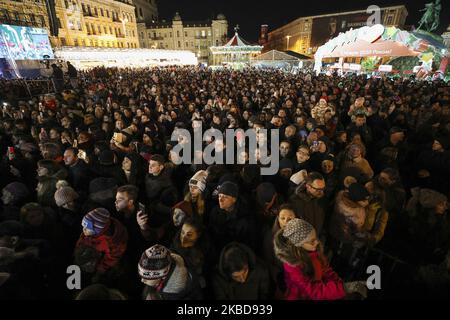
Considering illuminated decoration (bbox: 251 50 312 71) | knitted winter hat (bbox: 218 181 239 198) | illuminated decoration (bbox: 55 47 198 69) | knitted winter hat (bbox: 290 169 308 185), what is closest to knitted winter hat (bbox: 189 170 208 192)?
knitted winter hat (bbox: 218 181 239 198)

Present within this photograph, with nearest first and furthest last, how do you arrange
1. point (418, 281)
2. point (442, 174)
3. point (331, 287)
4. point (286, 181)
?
point (331, 287)
point (418, 281)
point (286, 181)
point (442, 174)

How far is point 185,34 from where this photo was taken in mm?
82875

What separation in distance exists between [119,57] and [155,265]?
1634 inches

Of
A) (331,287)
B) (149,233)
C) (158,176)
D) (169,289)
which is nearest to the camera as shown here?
(169,289)

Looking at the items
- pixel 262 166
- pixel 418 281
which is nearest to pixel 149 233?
pixel 262 166

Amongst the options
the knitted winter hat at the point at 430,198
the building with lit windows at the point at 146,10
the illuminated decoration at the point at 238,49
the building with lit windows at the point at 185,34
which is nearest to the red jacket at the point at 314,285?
the knitted winter hat at the point at 430,198

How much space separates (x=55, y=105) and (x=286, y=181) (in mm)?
9546

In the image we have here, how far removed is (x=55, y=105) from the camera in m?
9.42

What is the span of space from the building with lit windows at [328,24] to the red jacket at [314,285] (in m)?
77.6

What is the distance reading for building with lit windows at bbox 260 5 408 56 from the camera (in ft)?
232

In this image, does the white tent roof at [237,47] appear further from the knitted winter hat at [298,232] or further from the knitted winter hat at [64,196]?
the knitted winter hat at [298,232]

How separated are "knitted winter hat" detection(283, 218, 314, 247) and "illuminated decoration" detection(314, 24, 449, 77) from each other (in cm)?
Answer: 1816

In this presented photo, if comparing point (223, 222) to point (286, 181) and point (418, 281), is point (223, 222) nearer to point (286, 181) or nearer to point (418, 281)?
point (286, 181)

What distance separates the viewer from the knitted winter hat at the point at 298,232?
2174mm
